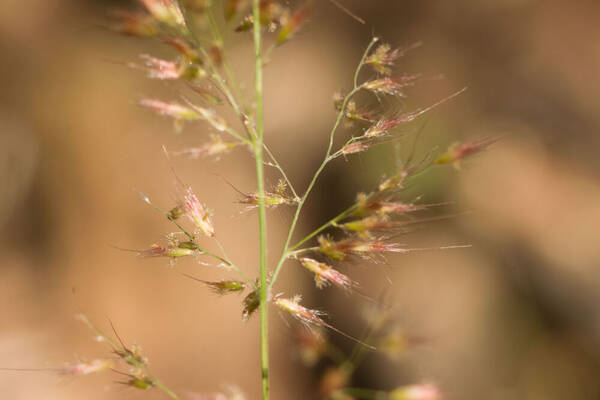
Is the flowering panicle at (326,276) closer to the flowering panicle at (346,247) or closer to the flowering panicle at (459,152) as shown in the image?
the flowering panicle at (346,247)

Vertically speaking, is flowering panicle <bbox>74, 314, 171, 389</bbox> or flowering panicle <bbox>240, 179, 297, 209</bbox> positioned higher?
flowering panicle <bbox>240, 179, 297, 209</bbox>

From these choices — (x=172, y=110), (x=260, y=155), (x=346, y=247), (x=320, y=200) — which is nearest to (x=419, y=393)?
(x=346, y=247)

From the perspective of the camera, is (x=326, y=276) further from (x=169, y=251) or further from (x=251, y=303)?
(x=169, y=251)

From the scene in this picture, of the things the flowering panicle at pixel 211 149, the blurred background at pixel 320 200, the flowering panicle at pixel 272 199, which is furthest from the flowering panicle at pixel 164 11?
the blurred background at pixel 320 200

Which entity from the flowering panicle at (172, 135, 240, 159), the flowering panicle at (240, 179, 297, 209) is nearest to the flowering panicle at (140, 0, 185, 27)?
the flowering panicle at (172, 135, 240, 159)

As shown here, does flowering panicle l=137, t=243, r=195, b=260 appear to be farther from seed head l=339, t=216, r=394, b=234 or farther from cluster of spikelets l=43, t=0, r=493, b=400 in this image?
seed head l=339, t=216, r=394, b=234

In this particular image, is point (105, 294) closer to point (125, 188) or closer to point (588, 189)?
point (125, 188)
